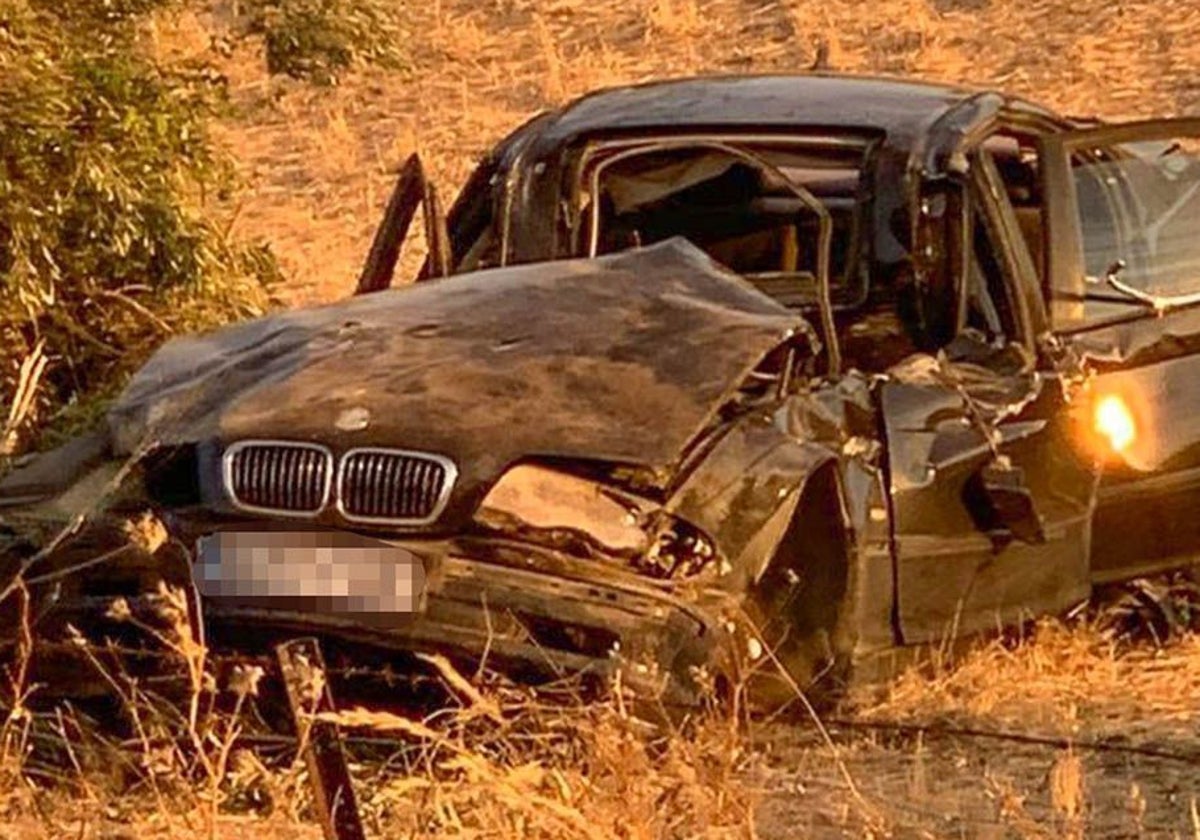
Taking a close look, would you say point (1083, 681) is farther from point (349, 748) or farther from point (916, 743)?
point (349, 748)

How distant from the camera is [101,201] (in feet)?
31.1

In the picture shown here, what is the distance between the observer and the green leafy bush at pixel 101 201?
9.30m

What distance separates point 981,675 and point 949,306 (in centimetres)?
96

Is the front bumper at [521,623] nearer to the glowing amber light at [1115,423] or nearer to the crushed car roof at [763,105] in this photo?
the glowing amber light at [1115,423]

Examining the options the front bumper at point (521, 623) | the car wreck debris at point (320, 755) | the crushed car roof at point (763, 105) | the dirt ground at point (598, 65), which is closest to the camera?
the car wreck debris at point (320, 755)

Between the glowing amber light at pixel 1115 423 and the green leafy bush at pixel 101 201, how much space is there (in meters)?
3.40

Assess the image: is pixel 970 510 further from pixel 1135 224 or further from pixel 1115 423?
pixel 1135 224

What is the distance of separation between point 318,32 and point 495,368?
4674 mm

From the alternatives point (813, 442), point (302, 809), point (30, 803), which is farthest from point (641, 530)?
point (30, 803)

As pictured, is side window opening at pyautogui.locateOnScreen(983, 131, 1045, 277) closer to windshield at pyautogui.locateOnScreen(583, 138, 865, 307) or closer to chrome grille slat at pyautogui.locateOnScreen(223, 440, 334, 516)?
windshield at pyautogui.locateOnScreen(583, 138, 865, 307)

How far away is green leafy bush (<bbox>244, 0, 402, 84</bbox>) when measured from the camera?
1068 cm

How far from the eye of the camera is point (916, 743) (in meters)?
6.41

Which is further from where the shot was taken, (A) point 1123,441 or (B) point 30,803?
(A) point 1123,441

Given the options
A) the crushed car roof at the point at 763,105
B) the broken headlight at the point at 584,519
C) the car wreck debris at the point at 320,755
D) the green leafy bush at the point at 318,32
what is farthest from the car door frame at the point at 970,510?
the green leafy bush at the point at 318,32
